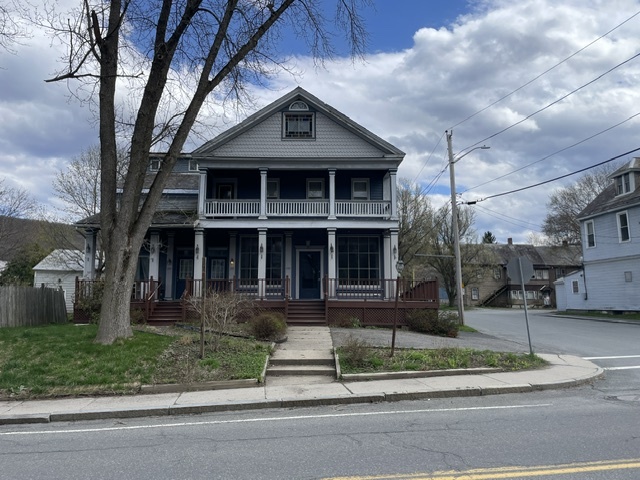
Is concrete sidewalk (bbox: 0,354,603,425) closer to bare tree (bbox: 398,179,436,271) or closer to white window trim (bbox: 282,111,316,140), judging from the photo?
white window trim (bbox: 282,111,316,140)

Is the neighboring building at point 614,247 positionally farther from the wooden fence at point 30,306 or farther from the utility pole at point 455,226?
the wooden fence at point 30,306

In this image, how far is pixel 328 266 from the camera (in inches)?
793

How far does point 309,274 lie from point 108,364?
495 inches

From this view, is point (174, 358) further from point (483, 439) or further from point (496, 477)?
point (496, 477)

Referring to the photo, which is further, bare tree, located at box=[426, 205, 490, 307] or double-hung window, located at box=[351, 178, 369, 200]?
bare tree, located at box=[426, 205, 490, 307]

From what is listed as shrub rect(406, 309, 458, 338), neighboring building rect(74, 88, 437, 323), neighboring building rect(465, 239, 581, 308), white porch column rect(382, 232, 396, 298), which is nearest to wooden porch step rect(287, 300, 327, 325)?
neighboring building rect(74, 88, 437, 323)

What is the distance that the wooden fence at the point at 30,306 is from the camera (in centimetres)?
1582

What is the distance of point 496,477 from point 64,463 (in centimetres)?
440

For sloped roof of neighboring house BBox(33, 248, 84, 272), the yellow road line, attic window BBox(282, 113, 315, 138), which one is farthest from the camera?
sloped roof of neighboring house BBox(33, 248, 84, 272)

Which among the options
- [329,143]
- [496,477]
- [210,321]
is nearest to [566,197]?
[329,143]

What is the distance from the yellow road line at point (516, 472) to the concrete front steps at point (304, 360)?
5326 mm

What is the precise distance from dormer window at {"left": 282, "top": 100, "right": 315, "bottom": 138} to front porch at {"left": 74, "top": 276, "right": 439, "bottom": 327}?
281 inches

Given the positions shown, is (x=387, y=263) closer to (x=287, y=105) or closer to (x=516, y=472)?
(x=287, y=105)

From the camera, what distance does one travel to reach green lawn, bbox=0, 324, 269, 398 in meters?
8.83
